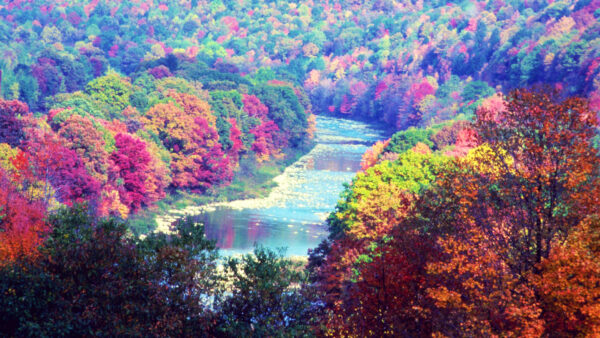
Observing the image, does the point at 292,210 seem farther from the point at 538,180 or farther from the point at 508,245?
the point at 538,180

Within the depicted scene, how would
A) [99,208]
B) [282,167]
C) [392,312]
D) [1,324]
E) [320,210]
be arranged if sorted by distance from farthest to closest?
[282,167], [320,210], [99,208], [392,312], [1,324]

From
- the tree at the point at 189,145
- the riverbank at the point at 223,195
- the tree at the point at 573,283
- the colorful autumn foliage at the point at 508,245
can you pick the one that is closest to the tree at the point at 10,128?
the riverbank at the point at 223,195

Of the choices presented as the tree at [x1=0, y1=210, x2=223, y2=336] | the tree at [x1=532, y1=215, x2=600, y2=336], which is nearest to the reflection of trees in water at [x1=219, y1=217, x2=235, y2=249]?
the tree at [x1=0, y1=210, x2=223, y2=336]

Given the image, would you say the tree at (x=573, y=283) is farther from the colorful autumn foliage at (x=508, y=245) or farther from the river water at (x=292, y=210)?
the river water at (x=292, y=210)

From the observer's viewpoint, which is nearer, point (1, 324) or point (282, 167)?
point (1, 324)

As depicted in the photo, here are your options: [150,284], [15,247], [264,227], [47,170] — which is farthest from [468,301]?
[264,227]

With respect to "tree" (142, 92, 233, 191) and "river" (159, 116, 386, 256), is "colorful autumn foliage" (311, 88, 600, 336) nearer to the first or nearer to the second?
"river" (159, 116, 386, 256)

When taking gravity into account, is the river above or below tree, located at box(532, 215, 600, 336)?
below

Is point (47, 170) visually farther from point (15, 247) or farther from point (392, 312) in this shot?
point (392, 312)

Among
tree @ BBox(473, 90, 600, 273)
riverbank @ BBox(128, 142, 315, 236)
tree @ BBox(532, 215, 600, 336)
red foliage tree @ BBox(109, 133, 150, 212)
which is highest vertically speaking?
tree @ BBox(473, 90, 600, 273)
